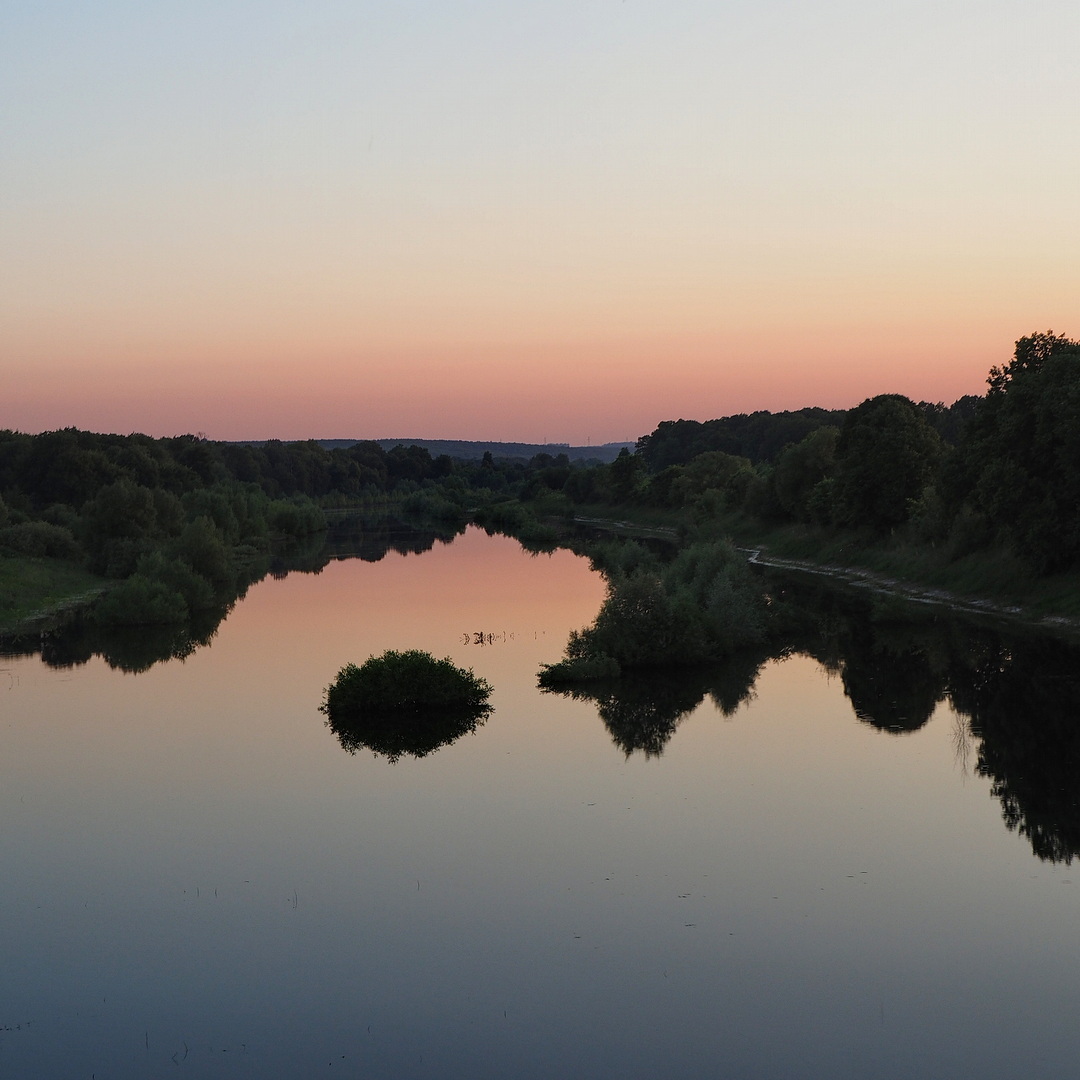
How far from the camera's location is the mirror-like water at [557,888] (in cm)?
1152

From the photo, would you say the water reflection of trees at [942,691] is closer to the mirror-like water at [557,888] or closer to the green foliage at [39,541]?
the mirror-like water at [557,888]

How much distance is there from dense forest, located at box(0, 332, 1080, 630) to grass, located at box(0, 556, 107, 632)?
25 cm

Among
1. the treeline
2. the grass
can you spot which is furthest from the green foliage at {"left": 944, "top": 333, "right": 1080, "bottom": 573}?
the grass

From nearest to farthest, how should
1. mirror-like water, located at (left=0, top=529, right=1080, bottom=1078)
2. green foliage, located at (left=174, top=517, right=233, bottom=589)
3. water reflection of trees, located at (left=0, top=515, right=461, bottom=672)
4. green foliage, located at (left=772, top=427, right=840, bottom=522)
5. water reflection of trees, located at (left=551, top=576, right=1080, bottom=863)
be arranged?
1. mirror-like water, located at (left=0, top=529, right=1080, bottom=1078)
2. water reflection of trees, located at (left=551, top=576, right=1080, bottom=863)
3. water reflection of trees, located at (left=0, top=515, right=461, bottom=672)
4. green foliage, located at (left=174, top=517, right=233, bottom=589)
5. green foliage, located at (left=772, top=427, right=840, bottom=522)

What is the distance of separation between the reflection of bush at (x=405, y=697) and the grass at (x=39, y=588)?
855 inches

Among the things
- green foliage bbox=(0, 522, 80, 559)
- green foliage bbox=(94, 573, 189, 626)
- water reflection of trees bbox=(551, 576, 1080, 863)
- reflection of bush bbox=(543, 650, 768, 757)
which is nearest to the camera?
water reflection of trees bbox=(551, 576, 1080, 863)

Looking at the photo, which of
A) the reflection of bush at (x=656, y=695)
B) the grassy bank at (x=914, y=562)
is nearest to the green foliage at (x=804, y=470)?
the grassy bank at (x=914, y=562)

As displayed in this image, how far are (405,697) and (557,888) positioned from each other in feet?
41.5

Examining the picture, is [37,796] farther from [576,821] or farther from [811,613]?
[811,613]

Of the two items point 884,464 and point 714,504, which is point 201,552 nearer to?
point 884,464

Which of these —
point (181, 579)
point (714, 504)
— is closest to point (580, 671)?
point (181, 579)

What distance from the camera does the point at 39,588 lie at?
51812mm

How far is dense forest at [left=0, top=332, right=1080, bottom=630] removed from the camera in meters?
39.0

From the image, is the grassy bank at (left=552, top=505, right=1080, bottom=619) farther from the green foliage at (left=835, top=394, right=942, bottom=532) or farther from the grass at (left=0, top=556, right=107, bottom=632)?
the grass at (left=0, top=556, right=107, bottom=632)
